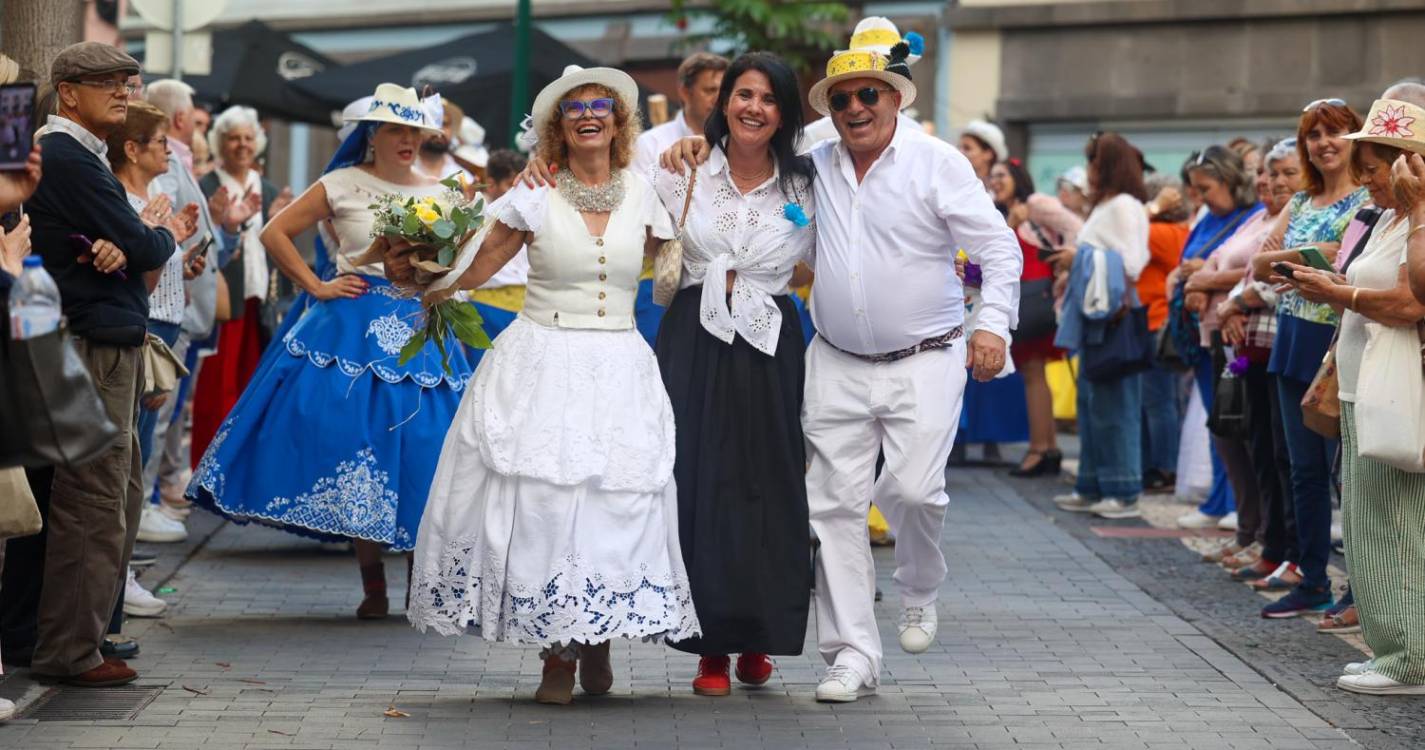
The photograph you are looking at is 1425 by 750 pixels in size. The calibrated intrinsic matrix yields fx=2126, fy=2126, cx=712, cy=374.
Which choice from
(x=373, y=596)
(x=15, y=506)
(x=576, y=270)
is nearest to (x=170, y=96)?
(x=373, y=596)

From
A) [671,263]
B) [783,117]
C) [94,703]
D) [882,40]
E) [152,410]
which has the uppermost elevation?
[882,40]

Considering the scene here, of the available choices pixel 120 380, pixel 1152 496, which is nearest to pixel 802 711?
pixel 120 380

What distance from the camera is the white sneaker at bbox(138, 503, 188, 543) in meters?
10.6

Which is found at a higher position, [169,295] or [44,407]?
[169,295]

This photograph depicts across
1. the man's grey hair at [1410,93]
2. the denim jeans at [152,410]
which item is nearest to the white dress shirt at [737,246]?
the man's grey hair at [1410,93]

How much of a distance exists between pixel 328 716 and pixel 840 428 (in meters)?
1.91

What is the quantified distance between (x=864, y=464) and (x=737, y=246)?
85 centimetres

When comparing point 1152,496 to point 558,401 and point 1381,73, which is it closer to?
point 558,401

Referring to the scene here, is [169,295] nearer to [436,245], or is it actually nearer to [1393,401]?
[436,245]

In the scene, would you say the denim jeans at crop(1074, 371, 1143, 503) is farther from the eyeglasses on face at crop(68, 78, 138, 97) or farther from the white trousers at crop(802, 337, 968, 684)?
the eyeglasses on face at crop(68, 78, 138, 97)

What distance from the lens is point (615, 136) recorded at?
276 inches

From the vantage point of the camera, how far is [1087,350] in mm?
12656

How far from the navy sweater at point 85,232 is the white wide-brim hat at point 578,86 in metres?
1.31

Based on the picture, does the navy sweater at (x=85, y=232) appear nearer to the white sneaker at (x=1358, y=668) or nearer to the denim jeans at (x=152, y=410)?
the denim jeans at (x=152, y=410)
